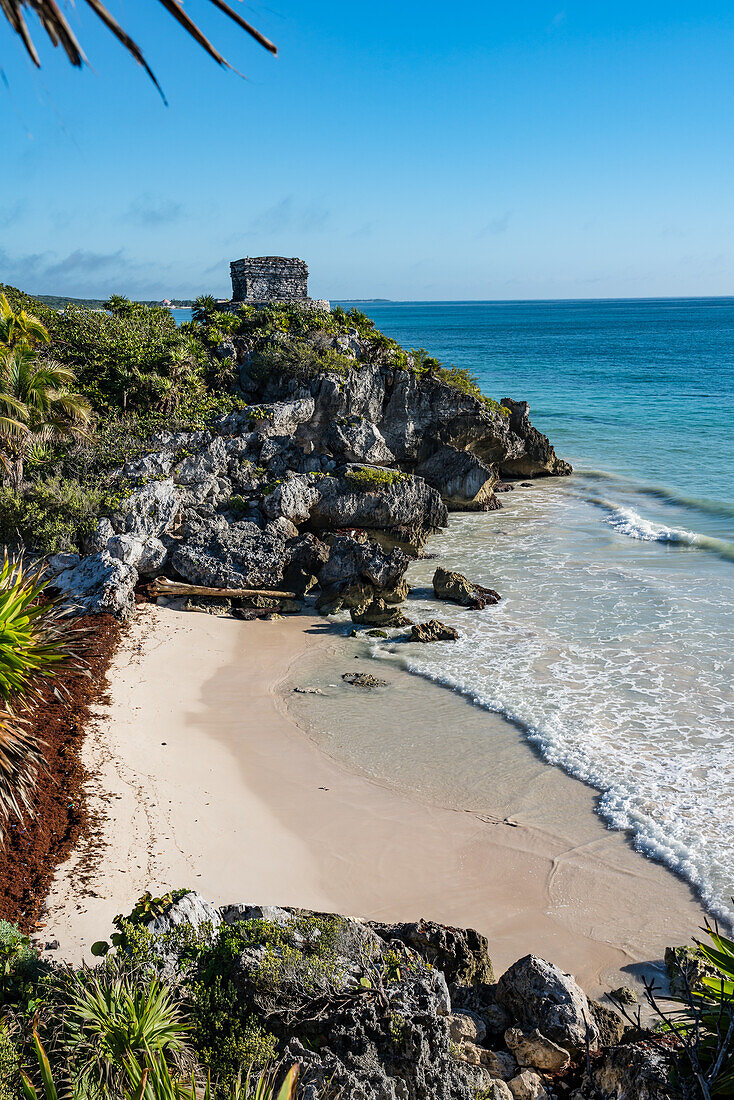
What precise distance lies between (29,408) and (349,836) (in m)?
11.7

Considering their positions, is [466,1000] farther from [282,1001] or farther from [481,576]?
[481,576]

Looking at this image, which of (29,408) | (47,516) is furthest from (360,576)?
(29,408)

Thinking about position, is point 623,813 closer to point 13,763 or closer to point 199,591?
point 13,763

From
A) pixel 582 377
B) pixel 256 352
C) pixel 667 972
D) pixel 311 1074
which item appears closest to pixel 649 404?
pixel 582 377

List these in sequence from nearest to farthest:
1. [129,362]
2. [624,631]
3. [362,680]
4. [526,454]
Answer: [362,680] < [624,631] < [129,362] < [526,454]

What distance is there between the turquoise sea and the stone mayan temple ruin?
1032 centimetres

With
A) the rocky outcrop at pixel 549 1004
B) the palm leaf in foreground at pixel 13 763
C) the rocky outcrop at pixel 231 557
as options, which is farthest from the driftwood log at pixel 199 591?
the rocky outcrop at pixel 549 1004

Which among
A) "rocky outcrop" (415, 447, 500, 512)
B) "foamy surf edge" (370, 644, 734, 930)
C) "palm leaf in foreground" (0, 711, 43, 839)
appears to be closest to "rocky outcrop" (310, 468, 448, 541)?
"rocky outcrop" (415, 447, 500, 512)

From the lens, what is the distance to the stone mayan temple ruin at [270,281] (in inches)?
1034

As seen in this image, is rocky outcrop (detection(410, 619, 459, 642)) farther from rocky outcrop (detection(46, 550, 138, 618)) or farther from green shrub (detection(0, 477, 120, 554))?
green shrub (detection(0, 477, 120, 554))

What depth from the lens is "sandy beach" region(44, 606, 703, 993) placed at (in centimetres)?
799

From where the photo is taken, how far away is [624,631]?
1560 cm

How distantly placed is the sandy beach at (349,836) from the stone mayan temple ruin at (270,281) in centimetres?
1712

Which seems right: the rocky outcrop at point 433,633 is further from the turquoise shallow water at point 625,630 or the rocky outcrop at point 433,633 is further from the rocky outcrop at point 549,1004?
the rocky outcrop at point 549,1004
